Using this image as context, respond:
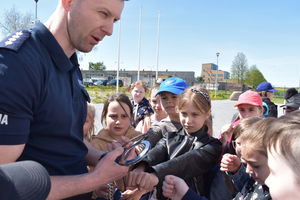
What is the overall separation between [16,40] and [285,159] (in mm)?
1213

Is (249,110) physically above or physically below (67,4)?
below

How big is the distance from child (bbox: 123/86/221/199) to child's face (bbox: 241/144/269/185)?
347 mm

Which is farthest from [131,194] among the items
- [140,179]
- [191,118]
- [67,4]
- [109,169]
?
[67,4]

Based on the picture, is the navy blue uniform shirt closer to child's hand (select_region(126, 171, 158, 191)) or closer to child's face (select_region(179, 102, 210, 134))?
child's hand (select_region(126, 171, 158, 191))

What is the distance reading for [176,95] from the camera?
2.99 metres

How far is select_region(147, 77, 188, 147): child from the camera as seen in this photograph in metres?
2.57

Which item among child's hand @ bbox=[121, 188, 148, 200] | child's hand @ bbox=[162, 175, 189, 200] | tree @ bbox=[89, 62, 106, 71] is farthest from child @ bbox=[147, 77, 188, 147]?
tree @ bbox=[89, 62, 106, 71]

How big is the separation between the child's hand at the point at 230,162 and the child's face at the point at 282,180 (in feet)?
2.88

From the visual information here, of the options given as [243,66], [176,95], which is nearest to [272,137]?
[176,95]

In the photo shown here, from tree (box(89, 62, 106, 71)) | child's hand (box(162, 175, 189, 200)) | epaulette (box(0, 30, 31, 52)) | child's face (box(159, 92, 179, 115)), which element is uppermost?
tree (box(89, 62, 106, 71))

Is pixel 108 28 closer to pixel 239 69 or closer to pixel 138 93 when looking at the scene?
pixel 138 93

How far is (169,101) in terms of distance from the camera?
2.93 meters

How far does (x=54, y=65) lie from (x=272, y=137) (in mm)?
1086

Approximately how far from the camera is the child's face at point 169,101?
287 cm
